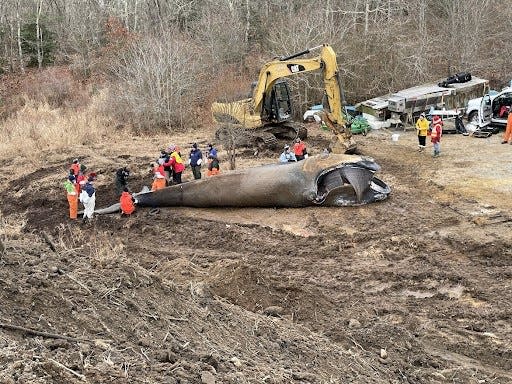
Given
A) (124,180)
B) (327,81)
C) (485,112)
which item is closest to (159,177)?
(124,180)

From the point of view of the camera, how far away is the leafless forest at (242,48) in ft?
84.2

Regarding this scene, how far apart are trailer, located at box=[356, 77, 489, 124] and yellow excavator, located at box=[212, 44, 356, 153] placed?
3.96 metres

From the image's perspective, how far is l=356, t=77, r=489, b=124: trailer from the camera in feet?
Result: 74.0

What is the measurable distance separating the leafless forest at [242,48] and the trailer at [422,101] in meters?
3.43

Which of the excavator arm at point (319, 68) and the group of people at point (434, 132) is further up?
the excavator arm at point (319, 68)

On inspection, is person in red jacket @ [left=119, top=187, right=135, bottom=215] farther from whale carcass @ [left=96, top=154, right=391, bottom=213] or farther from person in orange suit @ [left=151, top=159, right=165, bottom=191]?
person in orange suit @ [left=151, top=159, right=165, bottom=191]

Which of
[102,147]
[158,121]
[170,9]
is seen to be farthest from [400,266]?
[170,9]

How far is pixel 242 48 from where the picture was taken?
3247 centimetres

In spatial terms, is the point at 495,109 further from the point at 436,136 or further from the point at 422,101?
the point at 436,136

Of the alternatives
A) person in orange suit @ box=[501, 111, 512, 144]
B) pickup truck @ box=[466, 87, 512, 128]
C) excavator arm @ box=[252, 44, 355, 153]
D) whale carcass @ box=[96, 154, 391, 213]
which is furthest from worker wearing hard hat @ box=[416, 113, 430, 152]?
whale carcass @ box=[96, 154, 391, 213]

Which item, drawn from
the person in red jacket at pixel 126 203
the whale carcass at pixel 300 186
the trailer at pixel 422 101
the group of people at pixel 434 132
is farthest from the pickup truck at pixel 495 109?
the person in red jacket at pixel 126 203

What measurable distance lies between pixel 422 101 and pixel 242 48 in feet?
42.3

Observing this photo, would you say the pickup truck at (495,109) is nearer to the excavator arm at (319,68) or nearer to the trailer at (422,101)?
the trailer at (422,101)

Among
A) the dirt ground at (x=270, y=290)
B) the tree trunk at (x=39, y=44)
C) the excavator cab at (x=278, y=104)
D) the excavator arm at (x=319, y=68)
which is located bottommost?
the dirt ground at (x=270, y=290)
